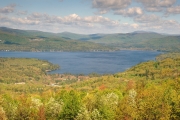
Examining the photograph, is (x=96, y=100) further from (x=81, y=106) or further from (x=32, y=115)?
(x=32, y=115)

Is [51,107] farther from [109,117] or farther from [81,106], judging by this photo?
[109,117]

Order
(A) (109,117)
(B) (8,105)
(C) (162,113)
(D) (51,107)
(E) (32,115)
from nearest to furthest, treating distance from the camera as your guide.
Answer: (C) (162,113), (A) (109,117), (E) (32,115), (D) (51,107), (B) (8,105)

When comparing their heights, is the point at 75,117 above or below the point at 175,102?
below

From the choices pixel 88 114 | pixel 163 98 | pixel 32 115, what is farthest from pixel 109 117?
pixel 32 115

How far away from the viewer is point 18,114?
202ft

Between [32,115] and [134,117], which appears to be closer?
[134,117]

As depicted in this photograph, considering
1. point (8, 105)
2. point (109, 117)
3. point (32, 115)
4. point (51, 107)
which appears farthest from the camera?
point (8, 105)

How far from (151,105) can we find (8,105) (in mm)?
43055

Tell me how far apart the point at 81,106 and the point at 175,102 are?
23.9 metres

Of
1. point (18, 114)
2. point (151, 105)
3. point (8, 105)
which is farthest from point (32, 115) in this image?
point (151, 105)

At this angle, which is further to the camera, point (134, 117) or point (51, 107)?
point (51, 107)

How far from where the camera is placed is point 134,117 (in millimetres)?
52938

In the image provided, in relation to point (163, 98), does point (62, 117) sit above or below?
below

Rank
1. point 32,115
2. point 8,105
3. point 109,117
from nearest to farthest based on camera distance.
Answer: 1. point 109,117
2. point 32,115
3. point 8,105
